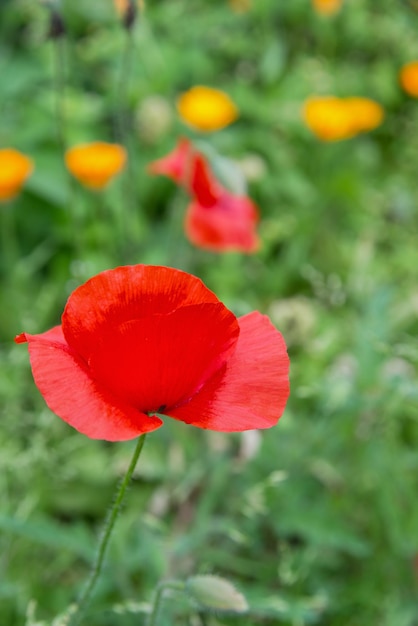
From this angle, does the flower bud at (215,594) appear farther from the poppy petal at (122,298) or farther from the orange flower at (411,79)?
the orange flower at (411,79)

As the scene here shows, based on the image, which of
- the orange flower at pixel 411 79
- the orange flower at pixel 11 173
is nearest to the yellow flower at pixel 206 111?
the orange flower at pixel 11 173

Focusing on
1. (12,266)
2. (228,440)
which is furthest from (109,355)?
(12,266)

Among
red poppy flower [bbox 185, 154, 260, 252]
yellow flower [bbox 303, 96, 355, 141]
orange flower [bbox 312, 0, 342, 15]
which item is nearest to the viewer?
red poppy flower [bbox 185, 154, 260, 252]

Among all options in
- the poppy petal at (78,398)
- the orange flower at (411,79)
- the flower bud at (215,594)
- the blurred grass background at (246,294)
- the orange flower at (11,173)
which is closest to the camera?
the poppy petal at (78,398)

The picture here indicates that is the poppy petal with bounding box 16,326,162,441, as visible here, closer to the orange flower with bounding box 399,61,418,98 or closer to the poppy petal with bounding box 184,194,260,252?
the poppy petal with bounding box 184,194,260,252

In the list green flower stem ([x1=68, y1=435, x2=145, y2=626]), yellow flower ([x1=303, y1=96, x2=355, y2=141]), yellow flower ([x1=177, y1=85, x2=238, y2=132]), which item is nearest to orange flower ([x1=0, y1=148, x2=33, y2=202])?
yellow flower ([x1=177, y1=85, x2=238, y2=132])

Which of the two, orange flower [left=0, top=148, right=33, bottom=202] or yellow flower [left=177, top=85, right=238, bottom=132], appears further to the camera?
yellow flower [left=177, top=85, right=238, bottom=132]

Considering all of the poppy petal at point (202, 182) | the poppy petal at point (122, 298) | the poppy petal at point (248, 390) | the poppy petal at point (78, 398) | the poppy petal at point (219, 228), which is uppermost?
the poppy petal at point (122, 298)

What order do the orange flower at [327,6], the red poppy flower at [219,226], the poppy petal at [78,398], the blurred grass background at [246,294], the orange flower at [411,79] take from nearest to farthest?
1. the poppy petal at [78,398]
2. the blurred grass background at [246,294]
3. the red poppy flower at [219,226]
4. the orange flower at [411,79]
5. the orange flower at [327,6]
